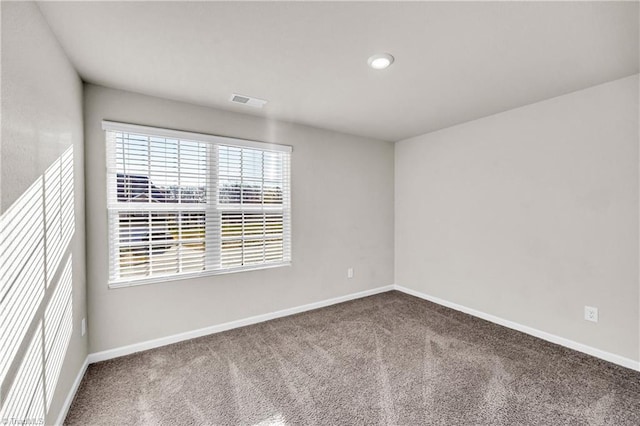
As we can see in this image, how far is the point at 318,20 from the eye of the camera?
1621mm

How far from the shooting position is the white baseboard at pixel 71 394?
1707mm

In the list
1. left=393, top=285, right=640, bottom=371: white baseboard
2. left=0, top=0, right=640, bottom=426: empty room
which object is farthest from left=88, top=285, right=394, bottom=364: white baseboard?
left=393, top=285, right=640, bottom=371: white baseboard

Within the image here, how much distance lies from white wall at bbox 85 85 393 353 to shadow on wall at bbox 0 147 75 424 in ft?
1.80

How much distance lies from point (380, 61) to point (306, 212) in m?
1.98

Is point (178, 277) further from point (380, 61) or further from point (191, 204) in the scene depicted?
point (380, 61)

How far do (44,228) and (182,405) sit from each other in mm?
1366

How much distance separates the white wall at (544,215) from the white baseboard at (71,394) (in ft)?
12.4

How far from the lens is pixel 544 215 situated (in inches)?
110

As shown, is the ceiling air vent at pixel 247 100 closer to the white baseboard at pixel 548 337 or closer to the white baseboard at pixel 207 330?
the white baseboard at pixel 207 330

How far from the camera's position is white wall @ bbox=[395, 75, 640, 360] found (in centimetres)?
234

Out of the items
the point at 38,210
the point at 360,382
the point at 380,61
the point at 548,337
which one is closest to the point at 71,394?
the point at 38,210

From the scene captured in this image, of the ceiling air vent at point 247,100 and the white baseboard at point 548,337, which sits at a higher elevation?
the ceiling air vent at point 247,100

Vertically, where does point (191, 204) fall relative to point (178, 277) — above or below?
above

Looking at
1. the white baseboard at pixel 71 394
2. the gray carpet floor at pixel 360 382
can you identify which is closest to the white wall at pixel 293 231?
the white baseboard at pixel 71 394
